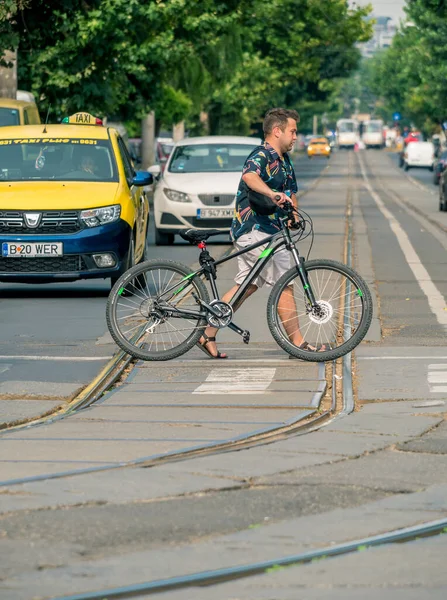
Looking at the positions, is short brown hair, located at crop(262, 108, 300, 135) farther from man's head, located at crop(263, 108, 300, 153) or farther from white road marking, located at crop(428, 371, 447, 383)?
white road marking, located at crop(428, 371, 447, 383)

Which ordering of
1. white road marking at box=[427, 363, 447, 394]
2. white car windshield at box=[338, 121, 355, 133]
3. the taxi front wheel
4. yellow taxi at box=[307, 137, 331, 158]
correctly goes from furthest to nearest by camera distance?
white car windshield at box=[338, 121, 355, 133] < yellow taxi at box=[307, 137, 331, 158] < the taxi front wheel < white road marking at box=[427, 363, 447, 394]

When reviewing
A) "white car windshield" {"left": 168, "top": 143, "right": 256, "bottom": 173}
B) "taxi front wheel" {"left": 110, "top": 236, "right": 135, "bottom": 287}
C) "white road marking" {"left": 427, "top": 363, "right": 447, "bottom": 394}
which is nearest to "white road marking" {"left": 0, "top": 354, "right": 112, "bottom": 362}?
"white road marking" {"left": 427, "top": 363, "right": 447, "bottom": 394}

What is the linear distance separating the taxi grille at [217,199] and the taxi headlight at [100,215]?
7.73m

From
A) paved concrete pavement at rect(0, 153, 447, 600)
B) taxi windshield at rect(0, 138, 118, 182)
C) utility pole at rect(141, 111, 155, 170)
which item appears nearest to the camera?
paved concrete pavement at rect(0, 153, 447, 600)

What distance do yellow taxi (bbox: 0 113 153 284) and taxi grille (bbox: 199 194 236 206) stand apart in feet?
22.5

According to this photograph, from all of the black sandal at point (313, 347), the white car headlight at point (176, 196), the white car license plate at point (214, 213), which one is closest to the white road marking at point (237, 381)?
the black sandal at point (313, 347)

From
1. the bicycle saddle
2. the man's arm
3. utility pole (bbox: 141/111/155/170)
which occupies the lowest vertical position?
utility pole (bbox: 141/111/155/170)

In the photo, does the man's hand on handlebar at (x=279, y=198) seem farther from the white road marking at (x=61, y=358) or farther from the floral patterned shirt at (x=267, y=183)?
the white road marking at (x=61, y=358)

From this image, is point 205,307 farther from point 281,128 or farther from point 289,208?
point 281,128

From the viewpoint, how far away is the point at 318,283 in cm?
1030

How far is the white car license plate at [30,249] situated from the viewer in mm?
14562

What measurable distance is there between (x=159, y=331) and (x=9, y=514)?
463 centimetres

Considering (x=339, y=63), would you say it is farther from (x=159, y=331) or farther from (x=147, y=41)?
(x=159, y=331)

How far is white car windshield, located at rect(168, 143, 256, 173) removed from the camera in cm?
2355
